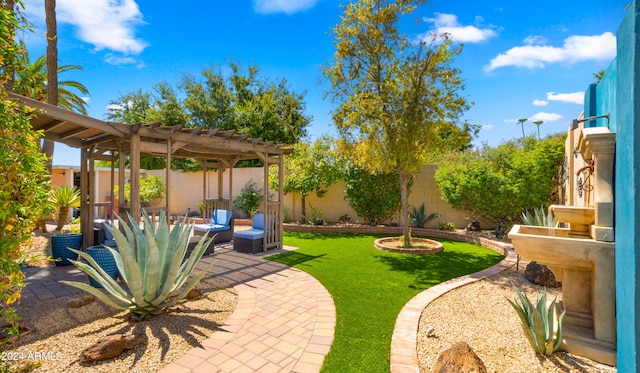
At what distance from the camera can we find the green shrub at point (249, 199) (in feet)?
42.1

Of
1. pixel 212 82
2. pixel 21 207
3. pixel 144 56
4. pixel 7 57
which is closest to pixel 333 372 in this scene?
pixel 21 207

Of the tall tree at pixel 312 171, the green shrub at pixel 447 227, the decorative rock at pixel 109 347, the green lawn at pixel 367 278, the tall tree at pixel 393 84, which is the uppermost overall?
the tall tree at pixel 393 84

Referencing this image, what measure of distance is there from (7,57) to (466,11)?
886 centimetres

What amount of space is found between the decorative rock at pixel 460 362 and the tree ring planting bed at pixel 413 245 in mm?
5166

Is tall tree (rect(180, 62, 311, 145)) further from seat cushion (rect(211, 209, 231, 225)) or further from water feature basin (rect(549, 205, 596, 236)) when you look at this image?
water feature basin (rect(549, 205, 596, 236))

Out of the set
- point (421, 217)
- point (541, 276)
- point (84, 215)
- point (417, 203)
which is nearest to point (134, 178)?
point (84, 215)

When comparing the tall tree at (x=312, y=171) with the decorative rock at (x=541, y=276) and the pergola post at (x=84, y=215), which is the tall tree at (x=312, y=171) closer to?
the pergola post at (x=84, y=215)

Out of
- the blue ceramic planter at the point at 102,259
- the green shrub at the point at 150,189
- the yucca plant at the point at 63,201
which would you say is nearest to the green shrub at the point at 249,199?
the green shrub at the point at 150,189

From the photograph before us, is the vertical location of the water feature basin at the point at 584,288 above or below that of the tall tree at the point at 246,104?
below

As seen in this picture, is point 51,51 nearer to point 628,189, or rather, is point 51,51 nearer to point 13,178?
point 13,178

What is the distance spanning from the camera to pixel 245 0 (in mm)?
9430

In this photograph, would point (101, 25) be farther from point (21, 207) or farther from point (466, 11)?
point (466, 11)

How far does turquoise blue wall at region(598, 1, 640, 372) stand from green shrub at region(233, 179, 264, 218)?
11.6 metres

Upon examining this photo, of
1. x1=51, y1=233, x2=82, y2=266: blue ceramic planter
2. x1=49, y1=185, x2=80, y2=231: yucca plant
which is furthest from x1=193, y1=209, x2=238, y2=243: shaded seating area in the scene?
x1=49, y1=185, x2=80, y2=231: yucca plant
